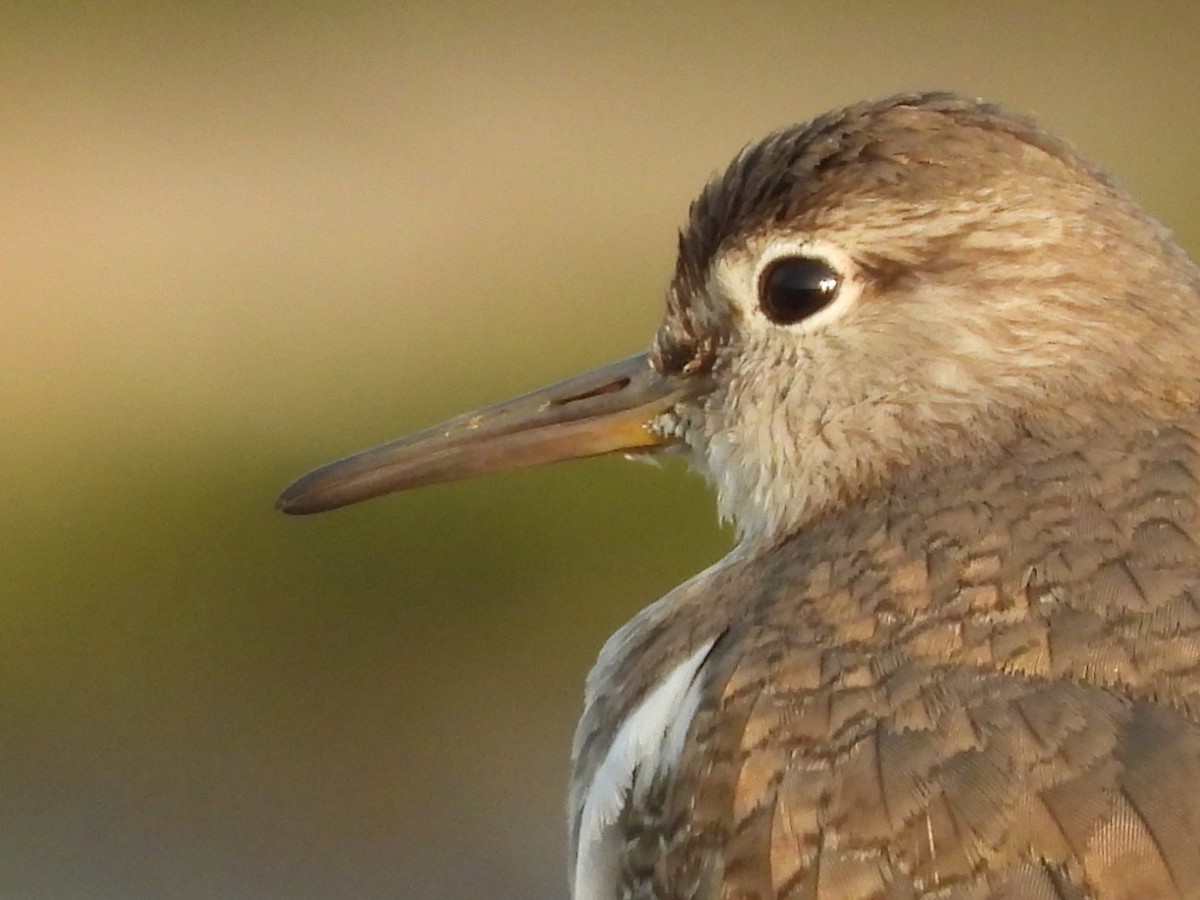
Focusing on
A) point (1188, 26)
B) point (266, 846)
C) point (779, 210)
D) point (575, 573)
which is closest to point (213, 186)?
point (575, 573)

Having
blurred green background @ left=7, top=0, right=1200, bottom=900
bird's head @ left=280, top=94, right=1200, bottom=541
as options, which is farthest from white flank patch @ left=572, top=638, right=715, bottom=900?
blurred green background @ left=7, top=0, right=1200, bottom=900

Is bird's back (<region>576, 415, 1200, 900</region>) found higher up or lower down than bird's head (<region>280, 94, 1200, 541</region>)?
lower down

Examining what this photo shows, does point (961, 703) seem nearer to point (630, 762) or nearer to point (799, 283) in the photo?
point (630, 762)

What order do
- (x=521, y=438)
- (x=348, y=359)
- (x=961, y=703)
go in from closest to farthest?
(x=961, y=703) < (x=521, y=438) < (x=348, y=359)

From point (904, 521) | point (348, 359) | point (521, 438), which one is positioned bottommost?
point (348, 359)

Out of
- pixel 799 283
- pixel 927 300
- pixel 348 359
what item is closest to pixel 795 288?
pixel 799 283

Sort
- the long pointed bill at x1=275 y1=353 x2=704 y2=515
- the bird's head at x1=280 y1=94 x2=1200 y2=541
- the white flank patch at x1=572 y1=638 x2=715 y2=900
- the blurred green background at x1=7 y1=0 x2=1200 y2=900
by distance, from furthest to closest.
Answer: the blurred green background at x1=7 y1=0 x2=1200 y2=900, the long pointed bill at x1=275 y1=353 x2=704 y2=515, the bird's head at x1=280 y1=94 x2=1200 y2=541, the white flank patch at x1=572 y1=638 x2=715 y2=900

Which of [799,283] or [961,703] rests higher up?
[799,283]

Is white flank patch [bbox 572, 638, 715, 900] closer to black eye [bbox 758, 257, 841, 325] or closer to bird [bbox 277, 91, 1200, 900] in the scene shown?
bird [bbox 277, 91, 1200, 900]
